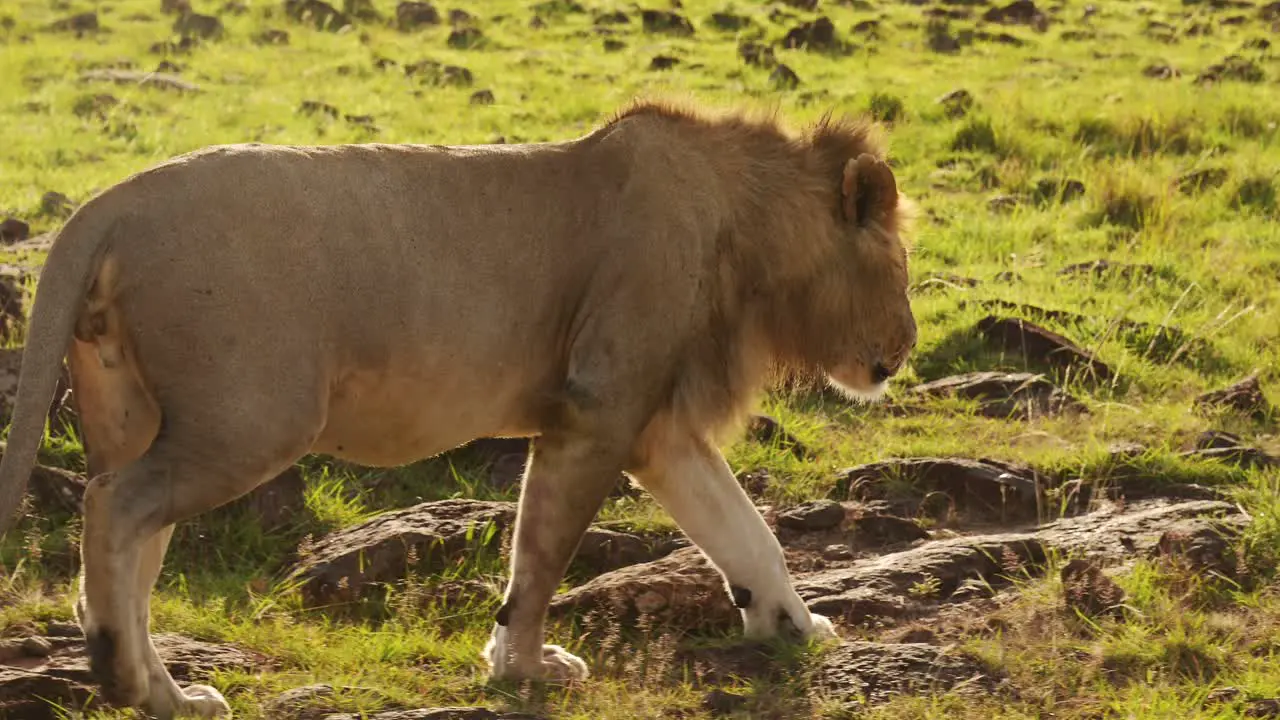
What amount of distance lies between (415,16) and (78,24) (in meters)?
2.80

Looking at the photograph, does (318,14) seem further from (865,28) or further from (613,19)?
(865,28)

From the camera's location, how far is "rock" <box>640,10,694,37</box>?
15.5 m

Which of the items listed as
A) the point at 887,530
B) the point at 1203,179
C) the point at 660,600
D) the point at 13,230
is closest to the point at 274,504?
the point at 660,600

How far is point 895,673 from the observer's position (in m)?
4.42

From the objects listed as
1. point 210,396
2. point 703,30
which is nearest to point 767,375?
point 210,396

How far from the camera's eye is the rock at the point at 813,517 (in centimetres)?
584

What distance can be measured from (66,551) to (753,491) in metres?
2.21

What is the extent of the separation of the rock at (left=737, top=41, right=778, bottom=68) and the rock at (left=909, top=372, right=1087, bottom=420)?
22.5ft

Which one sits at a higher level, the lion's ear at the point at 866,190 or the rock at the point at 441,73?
the lion's ear at the point at 866,190

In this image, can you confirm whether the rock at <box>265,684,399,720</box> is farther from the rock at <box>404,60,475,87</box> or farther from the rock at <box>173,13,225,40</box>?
the rock at <box>173,13,225,40</box>

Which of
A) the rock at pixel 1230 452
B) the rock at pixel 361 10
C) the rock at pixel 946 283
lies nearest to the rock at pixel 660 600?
the rock at pixel 1230 452

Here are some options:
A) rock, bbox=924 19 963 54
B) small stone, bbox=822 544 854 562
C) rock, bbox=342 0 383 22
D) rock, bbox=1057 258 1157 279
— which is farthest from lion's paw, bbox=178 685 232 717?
rock, bbox=342 0 383 22

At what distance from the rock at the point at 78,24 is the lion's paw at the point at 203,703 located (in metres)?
11.9

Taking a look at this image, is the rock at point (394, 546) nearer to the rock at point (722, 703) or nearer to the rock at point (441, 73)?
the rock at point (722, 703)
